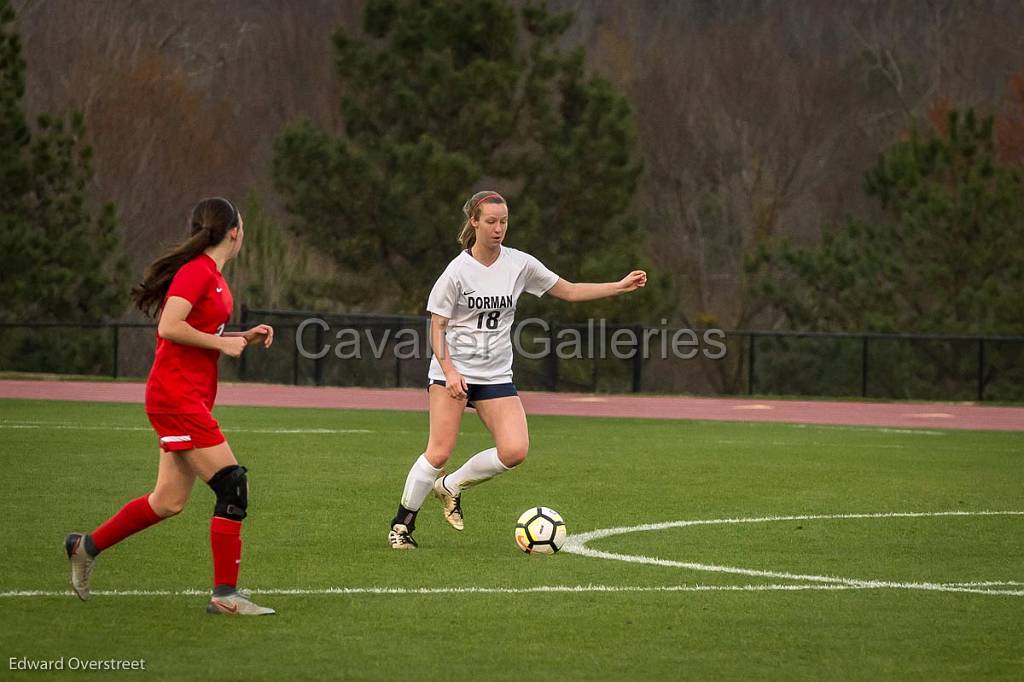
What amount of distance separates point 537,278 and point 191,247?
3.44 meters

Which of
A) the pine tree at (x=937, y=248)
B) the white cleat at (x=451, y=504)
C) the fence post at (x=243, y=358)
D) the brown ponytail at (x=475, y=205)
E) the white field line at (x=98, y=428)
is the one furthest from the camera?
the fence post at (x=243, y=358)

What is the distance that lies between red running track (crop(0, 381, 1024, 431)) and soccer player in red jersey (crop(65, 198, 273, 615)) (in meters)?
19.3

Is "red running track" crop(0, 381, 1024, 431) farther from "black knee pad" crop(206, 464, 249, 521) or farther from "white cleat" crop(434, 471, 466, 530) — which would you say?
"black knee pad" crop(206, 464, 249, 521)

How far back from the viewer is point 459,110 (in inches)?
1574

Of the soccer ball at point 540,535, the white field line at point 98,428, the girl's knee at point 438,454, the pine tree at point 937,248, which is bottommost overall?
the white field line at point 98,428

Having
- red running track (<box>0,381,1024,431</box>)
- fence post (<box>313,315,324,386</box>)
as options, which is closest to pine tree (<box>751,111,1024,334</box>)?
red running track (<box>0,381,1024,431</box>)

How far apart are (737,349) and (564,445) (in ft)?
101

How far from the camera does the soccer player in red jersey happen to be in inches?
316

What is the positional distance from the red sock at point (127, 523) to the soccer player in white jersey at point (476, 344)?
252cm

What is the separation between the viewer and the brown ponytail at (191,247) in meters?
8.12

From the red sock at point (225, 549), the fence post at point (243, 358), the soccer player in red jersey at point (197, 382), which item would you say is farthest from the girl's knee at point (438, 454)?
the fence post at point (243, 358)

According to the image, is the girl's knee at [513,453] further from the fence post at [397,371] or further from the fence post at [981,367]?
the fence post at [397,371]

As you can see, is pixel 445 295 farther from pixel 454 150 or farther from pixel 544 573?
pixel 454 150

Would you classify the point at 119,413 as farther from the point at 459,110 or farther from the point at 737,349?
the point at 737,349
